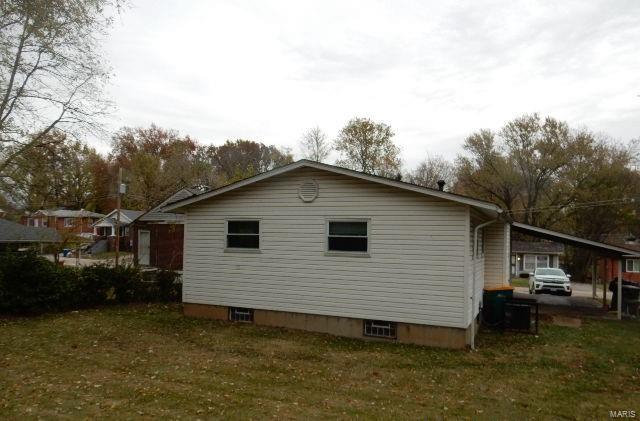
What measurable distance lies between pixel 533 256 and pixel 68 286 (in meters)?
37.5

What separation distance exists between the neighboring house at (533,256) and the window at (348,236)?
103ft

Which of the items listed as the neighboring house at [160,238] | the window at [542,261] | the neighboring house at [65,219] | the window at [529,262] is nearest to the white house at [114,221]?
the neighboring house at [65,219]

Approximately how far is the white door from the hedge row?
41.3 ft

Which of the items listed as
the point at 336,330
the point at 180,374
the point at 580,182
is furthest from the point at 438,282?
the point at 580,182

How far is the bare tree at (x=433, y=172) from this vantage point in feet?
144

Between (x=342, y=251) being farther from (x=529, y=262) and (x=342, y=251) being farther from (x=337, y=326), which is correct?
(x=529, y=262)

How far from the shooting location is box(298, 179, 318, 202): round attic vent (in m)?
11.1

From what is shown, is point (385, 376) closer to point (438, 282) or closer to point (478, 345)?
point (438, 282)

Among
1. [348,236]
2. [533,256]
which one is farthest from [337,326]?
[533,256]

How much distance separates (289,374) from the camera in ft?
25.5

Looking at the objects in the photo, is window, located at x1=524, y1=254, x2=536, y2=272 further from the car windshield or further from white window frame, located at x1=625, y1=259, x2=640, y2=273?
the car windshield

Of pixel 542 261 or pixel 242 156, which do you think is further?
pixel 242 156

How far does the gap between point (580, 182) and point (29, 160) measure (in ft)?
115

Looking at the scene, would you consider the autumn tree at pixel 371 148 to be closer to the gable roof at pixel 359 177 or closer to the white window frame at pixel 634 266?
the white window frame at pixel 634 266
